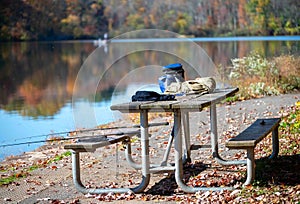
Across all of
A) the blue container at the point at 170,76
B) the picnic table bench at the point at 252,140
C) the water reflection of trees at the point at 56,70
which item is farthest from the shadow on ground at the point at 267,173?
the water reflection of trees at the point at 56,70

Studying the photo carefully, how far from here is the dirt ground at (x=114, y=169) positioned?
226 inches

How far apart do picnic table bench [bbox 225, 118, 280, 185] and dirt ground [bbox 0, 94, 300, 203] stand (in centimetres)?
30

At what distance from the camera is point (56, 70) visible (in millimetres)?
38312

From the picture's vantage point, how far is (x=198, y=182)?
588cm

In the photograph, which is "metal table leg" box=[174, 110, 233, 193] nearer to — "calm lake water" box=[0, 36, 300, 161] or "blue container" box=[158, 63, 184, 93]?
"blue container" box=[158, 63, 184, 93]

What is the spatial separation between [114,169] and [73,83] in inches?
899

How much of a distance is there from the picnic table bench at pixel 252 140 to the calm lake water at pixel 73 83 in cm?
189

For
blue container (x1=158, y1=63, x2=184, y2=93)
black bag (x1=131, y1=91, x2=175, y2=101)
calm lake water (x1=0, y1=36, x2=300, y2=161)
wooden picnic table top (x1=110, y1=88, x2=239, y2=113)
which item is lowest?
calm lake water (x1=0, y1=36, x2=300, y2=161)

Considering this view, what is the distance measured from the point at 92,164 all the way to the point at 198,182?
1878 mm

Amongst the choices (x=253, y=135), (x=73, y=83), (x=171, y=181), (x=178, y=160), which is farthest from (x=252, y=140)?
(x=73, y=83)

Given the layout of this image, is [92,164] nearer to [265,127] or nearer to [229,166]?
[229,166]

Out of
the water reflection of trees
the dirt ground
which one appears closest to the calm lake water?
the water reflection of trees

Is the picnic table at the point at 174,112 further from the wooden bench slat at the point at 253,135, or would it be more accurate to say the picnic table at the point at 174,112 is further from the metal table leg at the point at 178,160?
the wooden bench slat at the point at 253,135

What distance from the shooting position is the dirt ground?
226 inches
